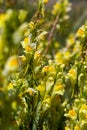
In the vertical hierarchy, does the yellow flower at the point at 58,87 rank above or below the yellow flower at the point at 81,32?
below

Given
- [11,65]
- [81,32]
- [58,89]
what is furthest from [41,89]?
[11,65]

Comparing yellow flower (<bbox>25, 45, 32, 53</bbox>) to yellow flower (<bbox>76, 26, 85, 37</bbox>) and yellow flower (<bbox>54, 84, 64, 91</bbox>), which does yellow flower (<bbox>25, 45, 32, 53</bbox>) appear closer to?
yellow flower (<bbox>54, 84, 64, 91</bbox>)

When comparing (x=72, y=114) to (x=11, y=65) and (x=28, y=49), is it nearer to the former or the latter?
(x=28, y=49)

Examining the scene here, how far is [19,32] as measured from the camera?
736 mm

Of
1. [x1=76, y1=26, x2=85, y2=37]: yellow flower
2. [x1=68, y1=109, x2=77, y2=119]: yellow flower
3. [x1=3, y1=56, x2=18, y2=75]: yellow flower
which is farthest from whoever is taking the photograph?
[x1=76, y1=26, x2=85, y2=37]: yellow flower

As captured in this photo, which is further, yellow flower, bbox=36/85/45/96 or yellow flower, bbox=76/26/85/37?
yellow flower, bbox=76/26/85/37

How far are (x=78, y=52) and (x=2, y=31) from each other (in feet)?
2.83

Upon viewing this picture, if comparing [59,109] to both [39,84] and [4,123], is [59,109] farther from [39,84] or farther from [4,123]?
[4,123]

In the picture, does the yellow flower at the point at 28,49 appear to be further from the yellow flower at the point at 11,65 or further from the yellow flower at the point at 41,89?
the yellow flower at the point at 11,65

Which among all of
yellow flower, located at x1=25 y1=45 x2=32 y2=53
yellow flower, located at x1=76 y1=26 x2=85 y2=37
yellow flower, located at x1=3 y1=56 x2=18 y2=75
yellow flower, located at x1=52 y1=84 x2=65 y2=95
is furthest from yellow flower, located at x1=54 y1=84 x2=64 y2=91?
yellow flower, located at x1=3 y1=56 x2=18 y2=75

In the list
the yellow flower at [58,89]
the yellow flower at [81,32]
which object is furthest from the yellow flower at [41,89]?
the yellow flower at [81,32]

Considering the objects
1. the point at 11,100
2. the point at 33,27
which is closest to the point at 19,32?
the point at 11,100

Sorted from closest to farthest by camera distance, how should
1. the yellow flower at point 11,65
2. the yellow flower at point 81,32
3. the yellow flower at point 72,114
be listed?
the yellow flower at point 11,65 < the yellow flower at point 72,114 < the yellow flower at point 81,32

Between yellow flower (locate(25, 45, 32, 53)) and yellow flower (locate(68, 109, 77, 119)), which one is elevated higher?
yellow flower (locate(25, 45, 32, 53))
